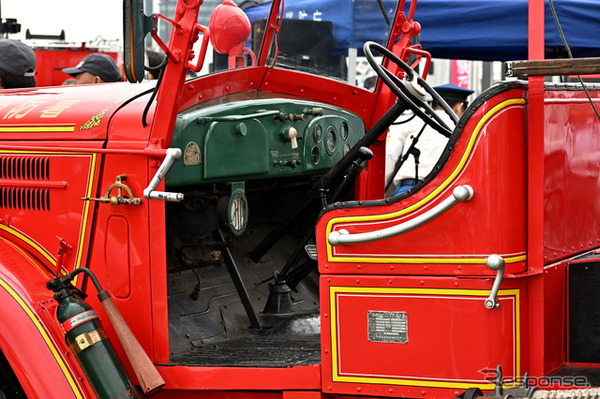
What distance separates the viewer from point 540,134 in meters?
2.75

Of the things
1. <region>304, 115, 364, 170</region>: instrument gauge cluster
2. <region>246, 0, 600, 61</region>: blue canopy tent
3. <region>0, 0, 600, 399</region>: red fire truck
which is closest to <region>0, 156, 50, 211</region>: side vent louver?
<region>0, 0, 600, 399</region>: red fire truck

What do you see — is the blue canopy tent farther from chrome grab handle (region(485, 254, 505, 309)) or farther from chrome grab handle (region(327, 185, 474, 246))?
chrome grab handle (region(485, 254, 505, 309))

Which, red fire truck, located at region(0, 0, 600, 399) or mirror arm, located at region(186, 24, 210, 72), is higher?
mirror arm, located at region(186, 24, 210, 72)

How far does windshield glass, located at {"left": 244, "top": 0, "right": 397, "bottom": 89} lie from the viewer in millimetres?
3695

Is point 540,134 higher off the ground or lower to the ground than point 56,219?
higher

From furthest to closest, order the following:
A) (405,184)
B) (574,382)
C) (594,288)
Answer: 1. (405,184)
2. (594,288)
3. (574,382)

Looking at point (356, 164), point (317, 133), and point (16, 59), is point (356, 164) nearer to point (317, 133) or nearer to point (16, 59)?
point (317, 133)

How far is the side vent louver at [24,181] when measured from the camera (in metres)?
3.47

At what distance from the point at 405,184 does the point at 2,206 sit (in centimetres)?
349

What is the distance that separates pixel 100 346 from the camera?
3.04m

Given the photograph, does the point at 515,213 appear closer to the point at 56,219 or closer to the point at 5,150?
the point at 56,219

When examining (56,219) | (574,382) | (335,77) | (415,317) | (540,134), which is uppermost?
(335,77)

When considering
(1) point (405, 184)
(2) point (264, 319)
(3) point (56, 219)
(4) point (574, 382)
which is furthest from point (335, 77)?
(1) point (405, 184)

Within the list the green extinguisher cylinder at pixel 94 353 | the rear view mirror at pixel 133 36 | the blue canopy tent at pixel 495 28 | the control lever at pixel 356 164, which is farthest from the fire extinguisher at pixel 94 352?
the blue canopy tent at pixel 495 28
